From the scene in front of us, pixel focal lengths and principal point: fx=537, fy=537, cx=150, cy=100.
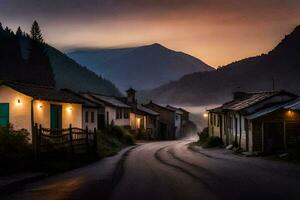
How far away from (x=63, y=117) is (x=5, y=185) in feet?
78.0

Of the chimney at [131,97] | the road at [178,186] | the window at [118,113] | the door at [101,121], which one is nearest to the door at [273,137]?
the road at [178,186]

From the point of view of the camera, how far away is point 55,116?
131ft

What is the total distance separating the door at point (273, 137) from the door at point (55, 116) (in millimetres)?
15302

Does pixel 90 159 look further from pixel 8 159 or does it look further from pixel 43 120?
pixel 8 159

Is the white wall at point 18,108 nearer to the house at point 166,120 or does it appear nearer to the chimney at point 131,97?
the chimney at point 131,97

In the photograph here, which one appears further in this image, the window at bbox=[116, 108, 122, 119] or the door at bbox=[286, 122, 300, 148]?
the window at bbox=[116, 108, 122, 119]

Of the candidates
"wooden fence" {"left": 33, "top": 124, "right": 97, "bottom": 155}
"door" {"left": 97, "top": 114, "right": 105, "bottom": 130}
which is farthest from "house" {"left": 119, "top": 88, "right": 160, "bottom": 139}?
"wooden fence" {"left": 33, "top": 124, "right": 97, "bottom": 155}

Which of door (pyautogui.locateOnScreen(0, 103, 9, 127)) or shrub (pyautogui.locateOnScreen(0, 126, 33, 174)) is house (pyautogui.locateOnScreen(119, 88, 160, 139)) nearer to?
door (pyautogui.locateOnScreen(0, 103, 9, 127))

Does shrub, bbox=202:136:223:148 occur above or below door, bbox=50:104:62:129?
below

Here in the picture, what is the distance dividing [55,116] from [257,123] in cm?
1478

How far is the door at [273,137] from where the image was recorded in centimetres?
3747

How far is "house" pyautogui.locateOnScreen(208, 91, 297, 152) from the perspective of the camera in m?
37.6

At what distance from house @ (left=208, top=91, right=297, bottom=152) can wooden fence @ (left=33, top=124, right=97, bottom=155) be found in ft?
37.8

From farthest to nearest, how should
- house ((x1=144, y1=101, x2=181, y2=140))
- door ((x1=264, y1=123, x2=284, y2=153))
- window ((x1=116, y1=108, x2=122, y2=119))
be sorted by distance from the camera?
house ((x1=144, y1=101, x2=181, y2=140)) → window ((x1=116, y1=108, x2=122, y2=119)) → door ((x1=264, y1=123, x2=284, y2=153))
